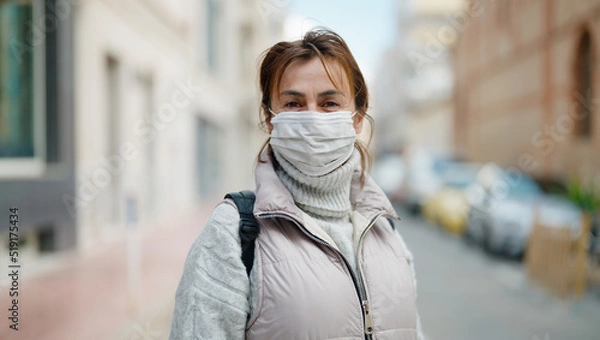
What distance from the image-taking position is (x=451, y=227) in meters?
14.8

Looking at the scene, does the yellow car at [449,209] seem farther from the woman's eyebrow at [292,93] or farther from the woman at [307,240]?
the woman's eyebrow at [292,93]

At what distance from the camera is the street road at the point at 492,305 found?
20.4 ft

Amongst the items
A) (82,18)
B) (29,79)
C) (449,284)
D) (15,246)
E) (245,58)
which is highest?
(245,58)

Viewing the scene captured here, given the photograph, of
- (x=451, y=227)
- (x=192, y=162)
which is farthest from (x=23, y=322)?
(x=192, y=162)

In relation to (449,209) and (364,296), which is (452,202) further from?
(364,296)

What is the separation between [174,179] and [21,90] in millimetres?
7933

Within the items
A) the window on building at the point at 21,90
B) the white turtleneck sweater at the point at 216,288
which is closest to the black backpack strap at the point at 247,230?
the white turtleneck sweater at the point at 216,288

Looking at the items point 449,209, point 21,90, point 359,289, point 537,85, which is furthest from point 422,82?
point 359,289

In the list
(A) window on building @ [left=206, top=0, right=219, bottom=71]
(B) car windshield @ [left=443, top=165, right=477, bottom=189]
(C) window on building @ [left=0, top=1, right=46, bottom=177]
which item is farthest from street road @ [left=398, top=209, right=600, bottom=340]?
(A) window on building @ [left=206, top=0, right=219, bottom=71]

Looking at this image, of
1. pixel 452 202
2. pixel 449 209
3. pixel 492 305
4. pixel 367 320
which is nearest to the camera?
pixel 367 320

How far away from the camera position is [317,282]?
5.13 ft

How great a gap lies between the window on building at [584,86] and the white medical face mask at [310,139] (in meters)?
8.07

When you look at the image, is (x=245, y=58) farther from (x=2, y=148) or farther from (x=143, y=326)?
(x=143, y=326)

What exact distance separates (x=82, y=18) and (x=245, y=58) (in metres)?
23.3
